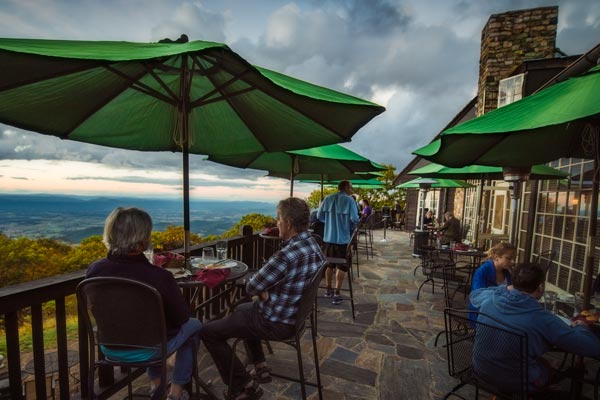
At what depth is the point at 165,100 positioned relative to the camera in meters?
2.26

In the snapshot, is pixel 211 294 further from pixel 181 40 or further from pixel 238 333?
pixel 181 40

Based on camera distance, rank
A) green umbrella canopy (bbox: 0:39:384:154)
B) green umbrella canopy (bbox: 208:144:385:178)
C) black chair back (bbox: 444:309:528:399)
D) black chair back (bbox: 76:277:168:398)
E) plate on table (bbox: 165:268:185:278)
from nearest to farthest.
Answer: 1. green umbrella canopy (bbox: 0:39:384:154)
2. black chair back (bbox: 76:277:168:398)
3. black chair back (bbox: 444:309:528:399)
4. plate on table (bbox: 165:268:185:278)
5. green umbrella canopy (bbox: 208:144:385:178)

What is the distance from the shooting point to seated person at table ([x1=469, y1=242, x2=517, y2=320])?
9.14 ft

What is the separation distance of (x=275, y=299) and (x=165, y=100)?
1.70 metres

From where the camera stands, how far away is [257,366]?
2.48 meters

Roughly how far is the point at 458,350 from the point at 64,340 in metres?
2.74

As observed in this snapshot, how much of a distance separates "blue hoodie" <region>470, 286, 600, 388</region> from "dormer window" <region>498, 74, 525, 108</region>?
677 centimetres

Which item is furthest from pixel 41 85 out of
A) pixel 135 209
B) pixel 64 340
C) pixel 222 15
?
pixel 222 15

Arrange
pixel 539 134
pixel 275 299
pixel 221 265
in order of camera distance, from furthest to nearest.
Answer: pixel 539 134 → pixel 221 265 → pixel 275 299

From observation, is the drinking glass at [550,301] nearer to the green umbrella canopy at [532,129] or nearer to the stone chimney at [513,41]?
the green umbrella canopy at [532,129]

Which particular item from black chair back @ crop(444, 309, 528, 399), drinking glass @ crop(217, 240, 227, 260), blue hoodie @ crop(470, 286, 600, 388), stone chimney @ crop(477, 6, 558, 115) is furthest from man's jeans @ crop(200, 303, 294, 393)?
stone chimney @ crop(477, 6, 558, 115)

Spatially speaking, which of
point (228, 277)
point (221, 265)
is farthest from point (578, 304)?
point (221, 265)

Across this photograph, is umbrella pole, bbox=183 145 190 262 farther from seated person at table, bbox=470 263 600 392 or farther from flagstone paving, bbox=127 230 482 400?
seated person at table, bbox=470 263 600 392

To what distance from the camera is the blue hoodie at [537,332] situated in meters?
1.68
